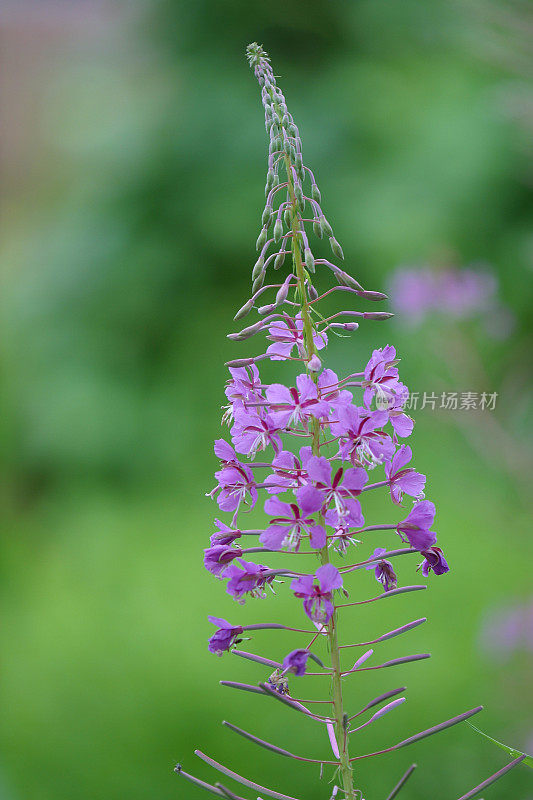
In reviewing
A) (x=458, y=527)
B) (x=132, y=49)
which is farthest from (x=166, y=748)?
(x=132, y=49)

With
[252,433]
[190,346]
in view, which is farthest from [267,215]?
[190,346]

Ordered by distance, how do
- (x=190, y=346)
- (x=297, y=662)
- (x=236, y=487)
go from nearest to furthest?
(x=297, y=662) < (x=236, y=487) < (x=190, y=346)

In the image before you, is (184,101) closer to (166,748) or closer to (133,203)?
(133,203)

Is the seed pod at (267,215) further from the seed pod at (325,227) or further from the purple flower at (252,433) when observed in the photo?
the purple flower at (252,433)

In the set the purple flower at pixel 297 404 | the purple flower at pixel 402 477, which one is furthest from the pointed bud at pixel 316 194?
the purple flower at pixel 402 477

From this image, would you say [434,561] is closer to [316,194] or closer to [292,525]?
[292,525]

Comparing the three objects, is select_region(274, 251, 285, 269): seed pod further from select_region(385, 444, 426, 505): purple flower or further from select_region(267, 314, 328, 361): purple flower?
select_region(385, 444, 426, 505): purple flower
